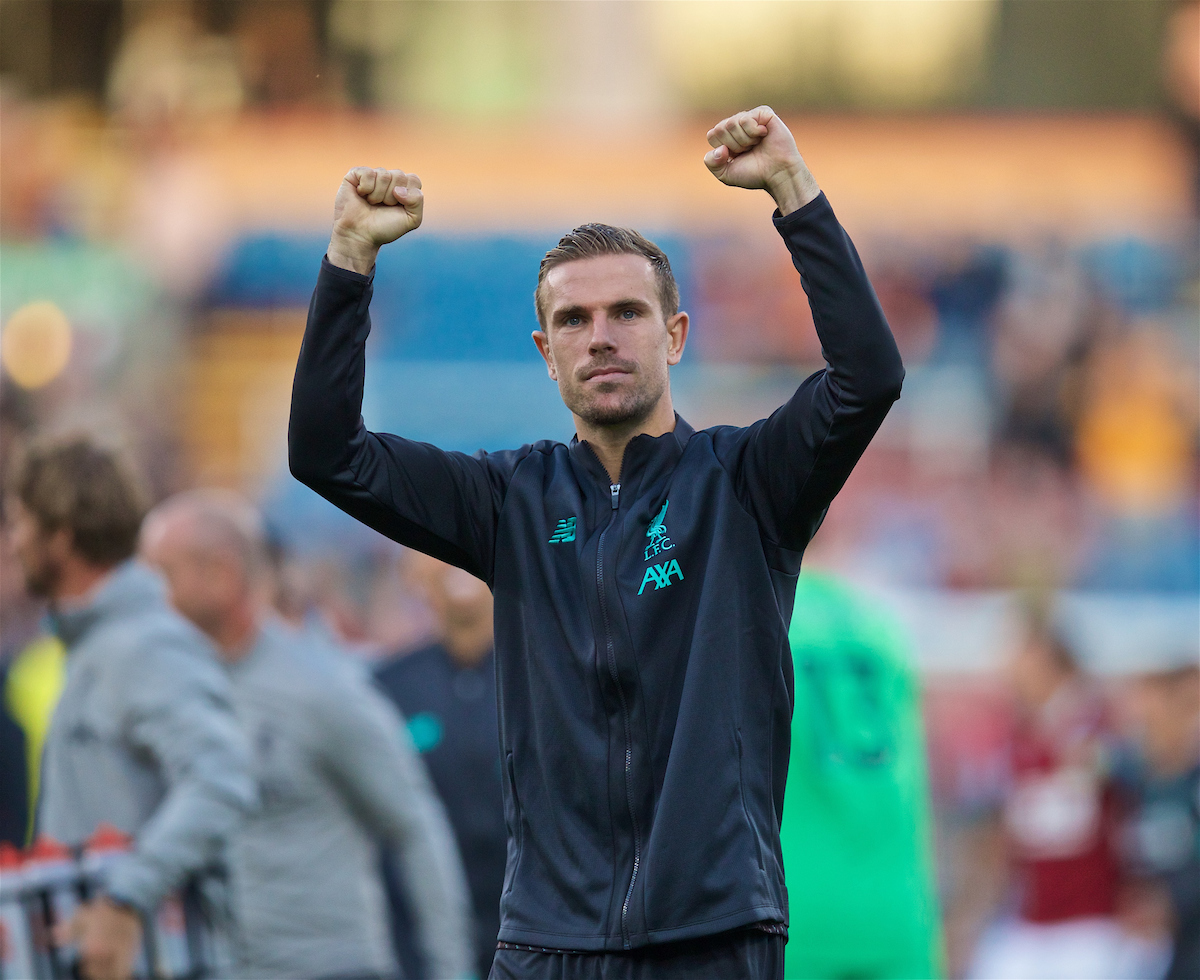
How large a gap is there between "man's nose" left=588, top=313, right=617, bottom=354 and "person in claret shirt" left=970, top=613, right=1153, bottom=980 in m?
6.23

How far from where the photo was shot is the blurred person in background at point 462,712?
232 inches

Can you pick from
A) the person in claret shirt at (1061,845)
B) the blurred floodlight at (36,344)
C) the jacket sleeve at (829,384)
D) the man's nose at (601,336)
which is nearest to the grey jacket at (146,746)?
the man's nose at (601,336)

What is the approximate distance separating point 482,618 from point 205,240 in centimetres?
1446

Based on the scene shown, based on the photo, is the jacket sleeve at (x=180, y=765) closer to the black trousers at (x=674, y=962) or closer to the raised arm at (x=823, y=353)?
the black trousers at (x=674, y=962)

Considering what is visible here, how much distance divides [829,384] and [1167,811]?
5712mm

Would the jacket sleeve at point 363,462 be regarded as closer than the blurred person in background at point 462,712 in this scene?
Yes

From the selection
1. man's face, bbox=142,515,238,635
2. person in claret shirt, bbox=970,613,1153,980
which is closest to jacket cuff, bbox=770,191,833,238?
man's face, bbox=142,515,238,635

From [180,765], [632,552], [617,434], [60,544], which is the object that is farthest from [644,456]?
[60,544]

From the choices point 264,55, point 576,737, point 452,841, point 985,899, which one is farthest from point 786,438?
point 264,55

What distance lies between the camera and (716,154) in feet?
9.46

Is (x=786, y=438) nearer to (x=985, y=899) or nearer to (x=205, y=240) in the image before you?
(x=985, y=899)

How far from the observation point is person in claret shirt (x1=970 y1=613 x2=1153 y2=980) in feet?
27.9

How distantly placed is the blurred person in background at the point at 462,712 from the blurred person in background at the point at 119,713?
1.47 m

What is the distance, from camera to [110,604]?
15.4 ft
